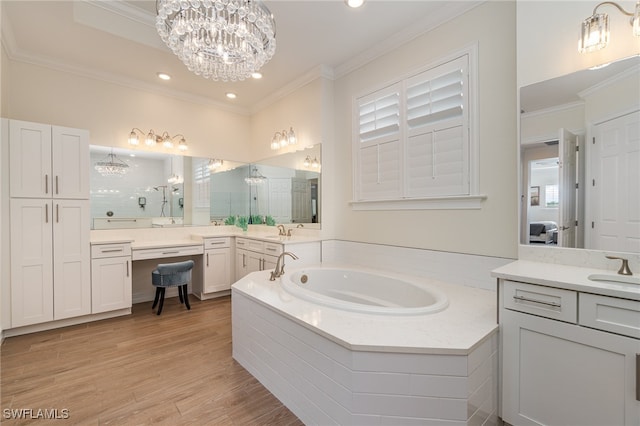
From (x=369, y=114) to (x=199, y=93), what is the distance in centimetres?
270

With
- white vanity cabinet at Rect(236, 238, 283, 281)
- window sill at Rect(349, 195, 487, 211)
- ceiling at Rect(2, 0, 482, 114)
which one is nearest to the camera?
Answer: window sill at Rect(349, 195, 487, 211)

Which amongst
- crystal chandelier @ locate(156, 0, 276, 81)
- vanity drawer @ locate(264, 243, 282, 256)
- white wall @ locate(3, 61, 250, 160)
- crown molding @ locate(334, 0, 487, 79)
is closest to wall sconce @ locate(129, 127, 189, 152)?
white wall @ locate(3, 61, 250, 160)

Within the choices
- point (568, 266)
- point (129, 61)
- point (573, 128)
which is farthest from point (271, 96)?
point (568, 266)

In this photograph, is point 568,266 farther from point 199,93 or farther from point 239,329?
point 199,93

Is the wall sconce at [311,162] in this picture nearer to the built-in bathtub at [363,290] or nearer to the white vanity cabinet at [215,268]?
the built-in bathtub at [363,290]

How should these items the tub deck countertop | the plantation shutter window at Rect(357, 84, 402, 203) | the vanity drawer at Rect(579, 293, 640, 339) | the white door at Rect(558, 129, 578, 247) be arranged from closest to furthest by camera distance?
the vanity drawer at Rect(579, 293, 640, 339)
the tub deck countertop
the white door at Rect(558, 129, 578, 247)
the plantation shutter window at Rect(357, 84, 402, 203)

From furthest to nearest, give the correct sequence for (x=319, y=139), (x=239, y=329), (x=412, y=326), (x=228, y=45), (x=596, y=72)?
1. (x=319, y=139)
2. (x=239, y=329)
3. (x=228, y=45)
4. (x=596, y=72)
5. (x=412, y=326)

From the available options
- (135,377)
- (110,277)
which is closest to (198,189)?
(110,277)

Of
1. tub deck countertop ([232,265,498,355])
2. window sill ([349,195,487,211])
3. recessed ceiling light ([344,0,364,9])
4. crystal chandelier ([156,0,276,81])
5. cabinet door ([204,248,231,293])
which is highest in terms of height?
recessed ceiling light ([344,0,364,9])

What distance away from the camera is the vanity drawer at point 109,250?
10.5ft

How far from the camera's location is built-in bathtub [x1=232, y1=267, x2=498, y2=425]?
1.34 meters

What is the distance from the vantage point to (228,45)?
191cm

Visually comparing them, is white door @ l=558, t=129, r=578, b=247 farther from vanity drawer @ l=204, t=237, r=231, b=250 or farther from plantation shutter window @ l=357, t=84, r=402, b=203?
vanity drawer @ l=204, t=237, r=231, b=250

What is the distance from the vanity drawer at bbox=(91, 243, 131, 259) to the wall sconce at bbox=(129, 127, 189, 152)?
1441 millimetres
